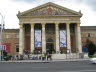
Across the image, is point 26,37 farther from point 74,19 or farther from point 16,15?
point 74,19

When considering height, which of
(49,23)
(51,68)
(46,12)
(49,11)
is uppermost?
(49,11)

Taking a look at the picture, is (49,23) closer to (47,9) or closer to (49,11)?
(49,11)

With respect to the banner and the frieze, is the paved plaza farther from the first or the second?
the frieze

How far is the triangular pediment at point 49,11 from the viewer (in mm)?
72312

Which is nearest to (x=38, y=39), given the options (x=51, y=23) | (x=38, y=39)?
(x=38, y=39)

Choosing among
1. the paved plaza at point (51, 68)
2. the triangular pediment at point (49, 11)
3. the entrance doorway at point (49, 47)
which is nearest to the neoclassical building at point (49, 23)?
the triangular pediment at point (49, 11)

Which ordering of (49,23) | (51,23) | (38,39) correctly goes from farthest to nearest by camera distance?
(51,23) < (49,23) < (38,39)

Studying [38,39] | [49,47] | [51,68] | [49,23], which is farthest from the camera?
[49,47]

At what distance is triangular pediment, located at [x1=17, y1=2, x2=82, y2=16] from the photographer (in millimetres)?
72312

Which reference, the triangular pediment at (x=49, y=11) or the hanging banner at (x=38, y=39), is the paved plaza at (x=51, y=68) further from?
the triangular pediment at (x=49, y=11)

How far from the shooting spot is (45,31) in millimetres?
77188

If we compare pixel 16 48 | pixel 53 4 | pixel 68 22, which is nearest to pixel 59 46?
pixel 68 22

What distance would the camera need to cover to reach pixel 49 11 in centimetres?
7250

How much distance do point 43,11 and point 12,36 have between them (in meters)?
20.3
